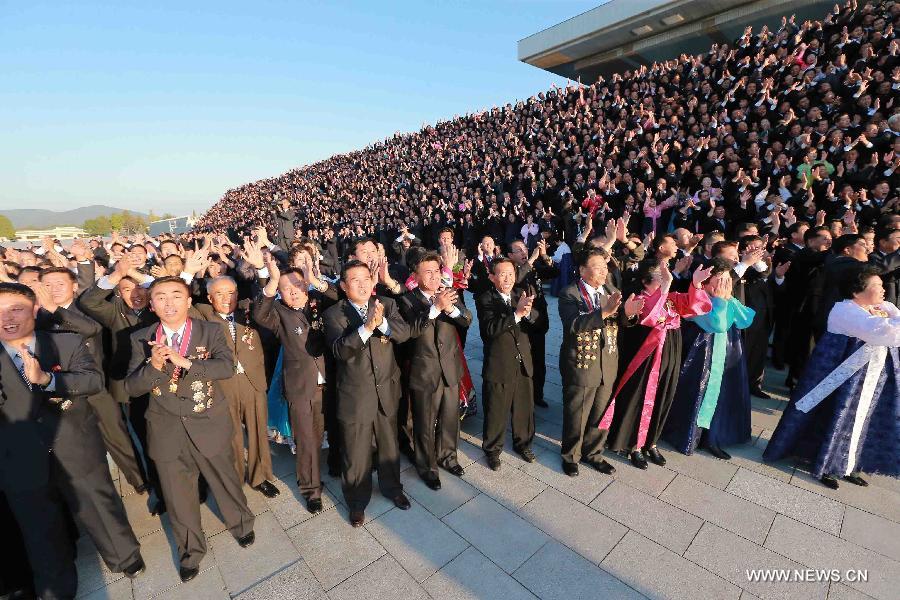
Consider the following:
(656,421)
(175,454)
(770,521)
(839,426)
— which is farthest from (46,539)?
(839,426)

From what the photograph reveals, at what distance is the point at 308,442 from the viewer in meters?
3.35

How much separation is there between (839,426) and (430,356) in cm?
330

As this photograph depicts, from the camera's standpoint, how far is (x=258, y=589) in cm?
259

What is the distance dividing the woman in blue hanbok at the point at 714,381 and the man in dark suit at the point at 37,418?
4502mm

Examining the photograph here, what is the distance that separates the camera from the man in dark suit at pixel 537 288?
420cm

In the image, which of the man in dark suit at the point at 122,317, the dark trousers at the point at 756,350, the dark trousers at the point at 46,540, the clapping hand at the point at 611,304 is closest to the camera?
the dark trousers at the point at 46,540

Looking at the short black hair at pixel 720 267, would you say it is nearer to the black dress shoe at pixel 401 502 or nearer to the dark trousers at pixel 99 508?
the black dress shoe at pixel 401 502

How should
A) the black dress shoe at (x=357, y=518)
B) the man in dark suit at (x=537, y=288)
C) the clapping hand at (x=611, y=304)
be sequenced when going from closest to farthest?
1. the clapping hand at (x=611, y=304)
2. the black dress shoe at (x=357, y=518)
3. the man in dark suit at (x=537, y=288)

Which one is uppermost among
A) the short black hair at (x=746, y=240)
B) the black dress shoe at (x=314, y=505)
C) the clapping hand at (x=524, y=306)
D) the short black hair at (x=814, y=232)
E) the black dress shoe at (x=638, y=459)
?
the short black hair at (x=814, y=232)

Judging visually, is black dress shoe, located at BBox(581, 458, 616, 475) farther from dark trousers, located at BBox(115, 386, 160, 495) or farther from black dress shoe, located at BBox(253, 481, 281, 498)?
dark trousers, located at BBox(115, 386, 160, 495)

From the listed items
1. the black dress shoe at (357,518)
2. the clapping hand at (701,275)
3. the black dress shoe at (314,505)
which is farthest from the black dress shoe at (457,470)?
the clapping hand at (701,275)

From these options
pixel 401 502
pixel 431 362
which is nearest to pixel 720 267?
pixel 431 362

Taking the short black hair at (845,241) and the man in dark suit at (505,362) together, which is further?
the short black hair at (845,241)

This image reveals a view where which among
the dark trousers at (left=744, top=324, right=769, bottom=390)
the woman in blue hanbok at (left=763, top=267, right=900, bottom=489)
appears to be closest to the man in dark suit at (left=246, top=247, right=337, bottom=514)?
the woman in blue hanbok at (left=763, top=267, right=900, bottom=489)
